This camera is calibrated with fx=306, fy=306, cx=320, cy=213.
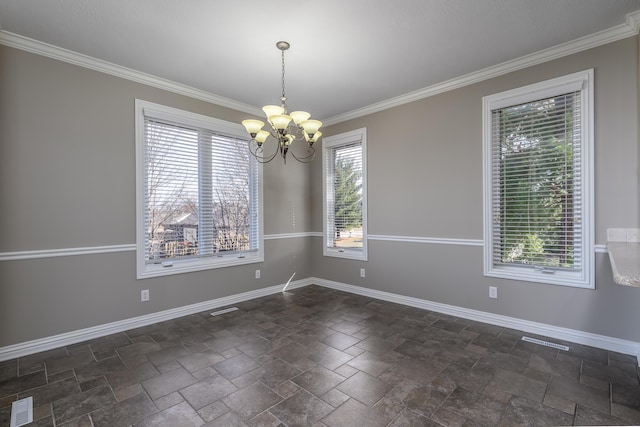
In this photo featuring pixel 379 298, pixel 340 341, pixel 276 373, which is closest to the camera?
pixel 276 373

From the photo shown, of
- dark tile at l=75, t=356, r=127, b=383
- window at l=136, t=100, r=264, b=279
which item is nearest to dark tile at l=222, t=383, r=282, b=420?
dark tile at l=75, t=356, r=127, b=383

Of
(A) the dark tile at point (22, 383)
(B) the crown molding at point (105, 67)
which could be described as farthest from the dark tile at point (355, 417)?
(B) the crown molding at point (105, 67)

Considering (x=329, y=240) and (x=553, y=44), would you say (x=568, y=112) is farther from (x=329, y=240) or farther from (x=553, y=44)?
(x=329, y=240)

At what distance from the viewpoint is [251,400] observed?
6.79 ft

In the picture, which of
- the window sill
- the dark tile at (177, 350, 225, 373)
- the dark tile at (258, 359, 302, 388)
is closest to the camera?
the dark tile at (258, 359, 302, 388)

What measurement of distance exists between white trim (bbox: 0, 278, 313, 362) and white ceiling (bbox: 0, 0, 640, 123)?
271cm

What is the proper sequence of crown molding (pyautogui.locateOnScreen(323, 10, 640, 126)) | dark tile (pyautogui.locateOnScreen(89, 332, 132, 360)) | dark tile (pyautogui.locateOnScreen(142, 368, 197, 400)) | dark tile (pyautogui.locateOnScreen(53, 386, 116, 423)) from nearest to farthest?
dark tile (pyautogui.locateOnScreen(53, 386, 116, 423)) < dark tile (pyautogui.locateOnScreen(142, 368, 197, 400)) < crown molding (pyautogui.locateOnScreen(323, 10, 640, 126)) < dark tile (pyautogui.locateOnScreen(89, 332, 132, 360))

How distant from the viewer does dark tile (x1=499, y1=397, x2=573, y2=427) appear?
1.82 meters

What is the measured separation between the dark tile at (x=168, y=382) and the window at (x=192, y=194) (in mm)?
1402

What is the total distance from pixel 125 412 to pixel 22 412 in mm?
649

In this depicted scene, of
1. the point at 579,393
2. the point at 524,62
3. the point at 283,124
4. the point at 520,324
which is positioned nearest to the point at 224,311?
the point at 283,124

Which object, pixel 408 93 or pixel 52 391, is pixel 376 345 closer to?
pixel 52 391

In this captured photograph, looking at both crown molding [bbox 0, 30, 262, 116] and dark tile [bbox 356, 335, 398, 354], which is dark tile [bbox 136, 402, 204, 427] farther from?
crown molding [bbox 0, 30, 262, 116]

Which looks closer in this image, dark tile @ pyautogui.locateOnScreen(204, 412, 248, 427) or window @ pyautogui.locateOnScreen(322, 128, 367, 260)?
dark tile @ pyautogui.locateOnScreen(204, 412, 248, 427)
